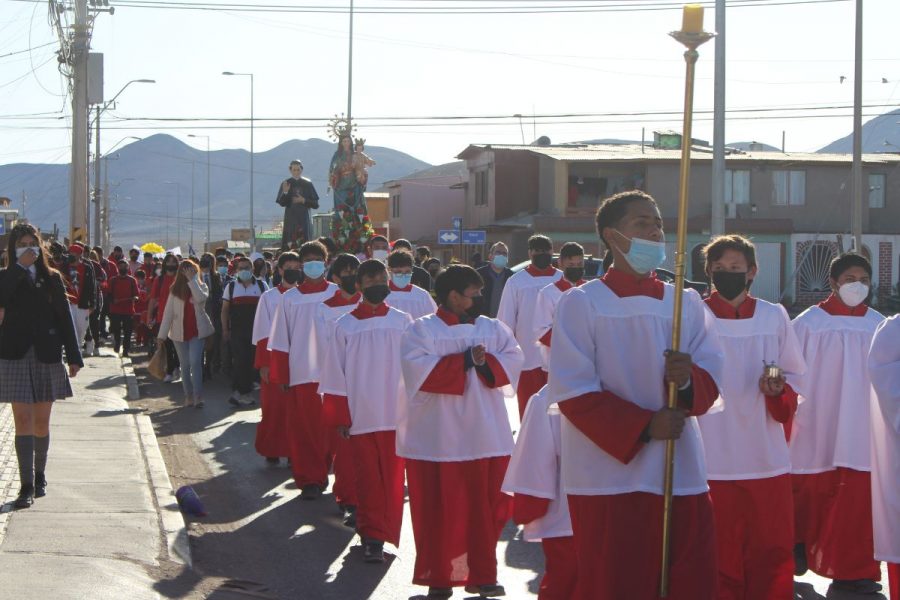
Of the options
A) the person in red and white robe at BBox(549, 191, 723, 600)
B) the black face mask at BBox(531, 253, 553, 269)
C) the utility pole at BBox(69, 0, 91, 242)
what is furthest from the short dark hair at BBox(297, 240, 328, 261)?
the utility pole at BBox(69, 0, 91, 242)

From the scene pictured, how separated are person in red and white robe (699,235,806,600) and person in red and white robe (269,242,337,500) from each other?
4608 millimetres

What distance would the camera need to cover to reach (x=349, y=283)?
1046 centimetres

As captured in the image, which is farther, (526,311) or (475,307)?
(526,311)

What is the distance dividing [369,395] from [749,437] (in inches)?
112

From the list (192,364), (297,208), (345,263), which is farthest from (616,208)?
(297,208)

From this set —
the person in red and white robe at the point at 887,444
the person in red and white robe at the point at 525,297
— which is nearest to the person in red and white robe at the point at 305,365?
the person in red and white robe at the point at 525,297

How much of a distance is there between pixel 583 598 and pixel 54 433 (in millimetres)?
9383

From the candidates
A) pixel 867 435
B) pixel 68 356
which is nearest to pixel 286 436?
pixel 68 356

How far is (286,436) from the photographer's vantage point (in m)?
12.5

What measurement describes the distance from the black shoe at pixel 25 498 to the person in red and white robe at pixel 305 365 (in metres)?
2.35

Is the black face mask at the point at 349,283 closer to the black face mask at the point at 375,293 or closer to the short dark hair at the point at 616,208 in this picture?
the black face mask at the point at 375,293

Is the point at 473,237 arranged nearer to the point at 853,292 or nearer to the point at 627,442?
the point at 853,292

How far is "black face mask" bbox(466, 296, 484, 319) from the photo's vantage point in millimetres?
7824

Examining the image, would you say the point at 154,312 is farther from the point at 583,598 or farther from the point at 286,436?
the point at 583,598
